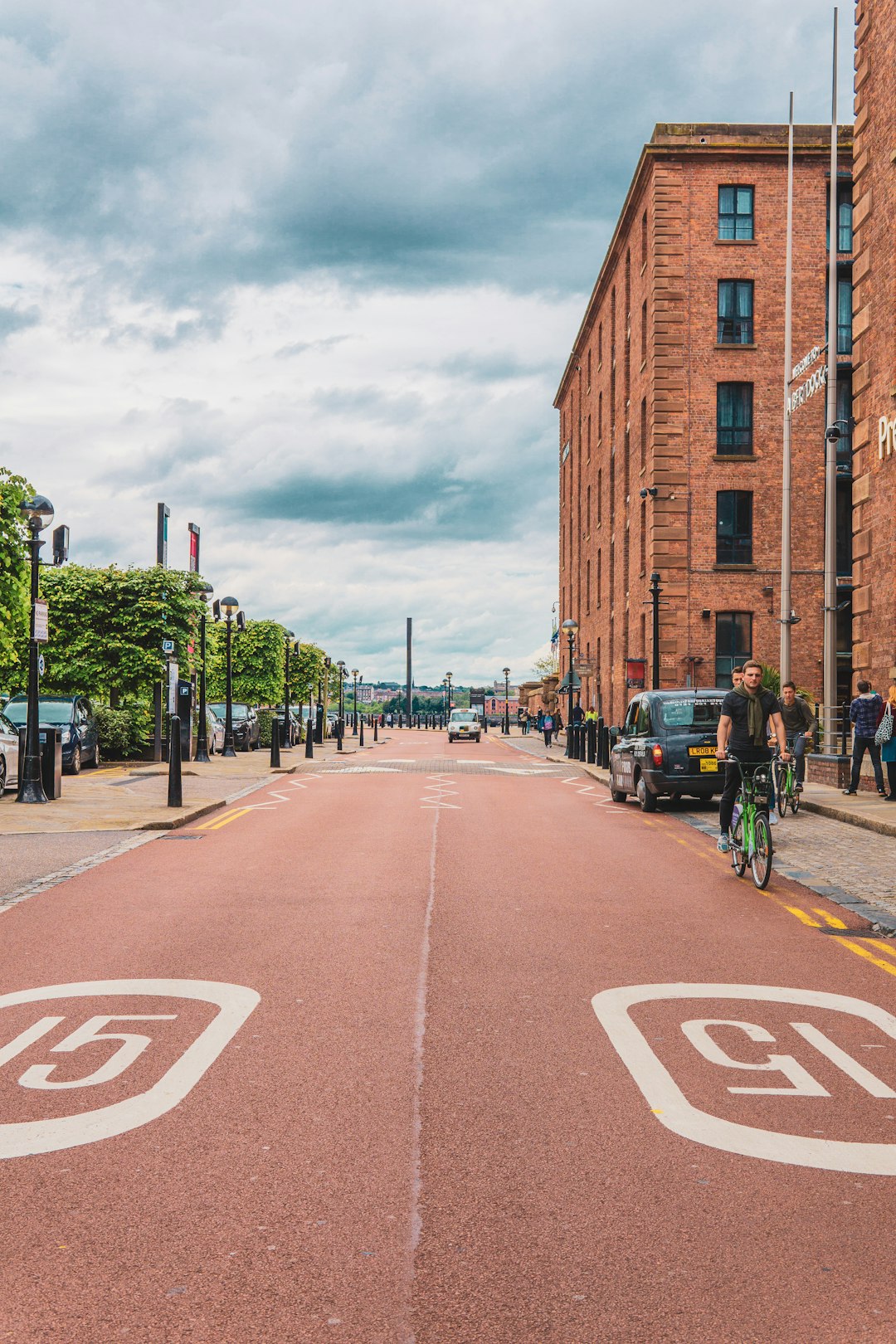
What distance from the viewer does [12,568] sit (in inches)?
941

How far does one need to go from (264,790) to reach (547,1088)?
19.3 metres

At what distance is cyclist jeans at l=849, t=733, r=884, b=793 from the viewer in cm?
1920

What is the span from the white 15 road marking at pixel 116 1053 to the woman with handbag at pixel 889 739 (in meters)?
13.7

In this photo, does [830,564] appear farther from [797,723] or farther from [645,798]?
[645,798]

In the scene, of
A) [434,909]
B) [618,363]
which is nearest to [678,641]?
[618,363]

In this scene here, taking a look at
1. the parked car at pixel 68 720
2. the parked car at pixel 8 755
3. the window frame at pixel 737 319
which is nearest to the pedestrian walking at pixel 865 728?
the parked car at pixel 8 755

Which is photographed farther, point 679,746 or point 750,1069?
point 679,746

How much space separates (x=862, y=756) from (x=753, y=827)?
31.2 feet

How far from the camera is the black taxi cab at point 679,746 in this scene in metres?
17.9

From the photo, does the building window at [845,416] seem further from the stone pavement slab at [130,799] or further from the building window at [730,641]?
the stone pavement slab at [130,799]

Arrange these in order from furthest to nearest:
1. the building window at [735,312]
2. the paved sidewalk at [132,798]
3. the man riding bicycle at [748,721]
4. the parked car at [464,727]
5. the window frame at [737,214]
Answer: the parked car at [464,727], the window frame at [737,214], the building window at [735,312], the paved sidewalk at [132,798], the man riding bicycle at [748,721]

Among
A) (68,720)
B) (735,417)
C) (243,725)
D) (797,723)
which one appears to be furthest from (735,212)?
(797,723)

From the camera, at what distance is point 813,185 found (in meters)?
40.6

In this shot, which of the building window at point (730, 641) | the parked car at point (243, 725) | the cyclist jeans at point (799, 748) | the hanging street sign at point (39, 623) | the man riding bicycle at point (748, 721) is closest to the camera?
the man riding bicycle at point (748, 721)
